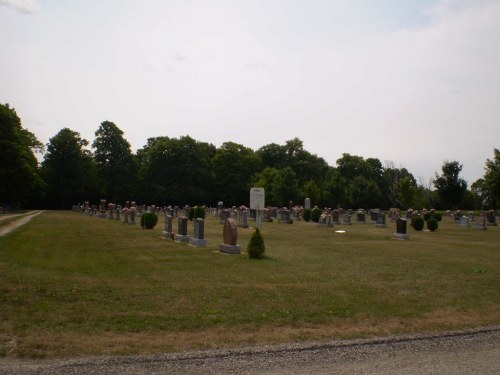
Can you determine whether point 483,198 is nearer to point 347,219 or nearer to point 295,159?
point 295,159

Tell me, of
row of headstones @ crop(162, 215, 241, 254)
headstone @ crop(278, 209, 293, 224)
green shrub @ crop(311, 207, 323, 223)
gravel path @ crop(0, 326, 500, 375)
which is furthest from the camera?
green shrub @ crop(311, 207, 323, 223)

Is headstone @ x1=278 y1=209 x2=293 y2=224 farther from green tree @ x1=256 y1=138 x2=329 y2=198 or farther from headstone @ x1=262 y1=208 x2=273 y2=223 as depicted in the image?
green tree @ x1=256 y1=138 x2=329 y2=198

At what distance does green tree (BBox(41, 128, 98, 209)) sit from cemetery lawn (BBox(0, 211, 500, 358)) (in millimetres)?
59137

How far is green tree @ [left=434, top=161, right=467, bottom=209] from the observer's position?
6838 centimetres

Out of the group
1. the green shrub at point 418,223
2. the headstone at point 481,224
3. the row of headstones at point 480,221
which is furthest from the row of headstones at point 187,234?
the row of headstones at point 480,221

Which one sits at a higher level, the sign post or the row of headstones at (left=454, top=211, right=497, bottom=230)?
the sign post

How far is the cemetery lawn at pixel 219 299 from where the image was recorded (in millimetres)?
8281

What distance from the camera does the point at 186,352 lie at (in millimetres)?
7555

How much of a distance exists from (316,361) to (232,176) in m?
80.0

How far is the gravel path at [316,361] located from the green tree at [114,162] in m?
73.6

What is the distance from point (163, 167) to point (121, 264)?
6827 cm

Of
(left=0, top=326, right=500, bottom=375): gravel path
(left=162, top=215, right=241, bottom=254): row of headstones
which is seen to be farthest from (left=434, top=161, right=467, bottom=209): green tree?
(left=0, top=326, right=500, bottom=375): gravel path

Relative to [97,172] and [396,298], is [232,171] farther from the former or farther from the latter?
[396,298]

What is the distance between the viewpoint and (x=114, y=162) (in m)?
80.7
